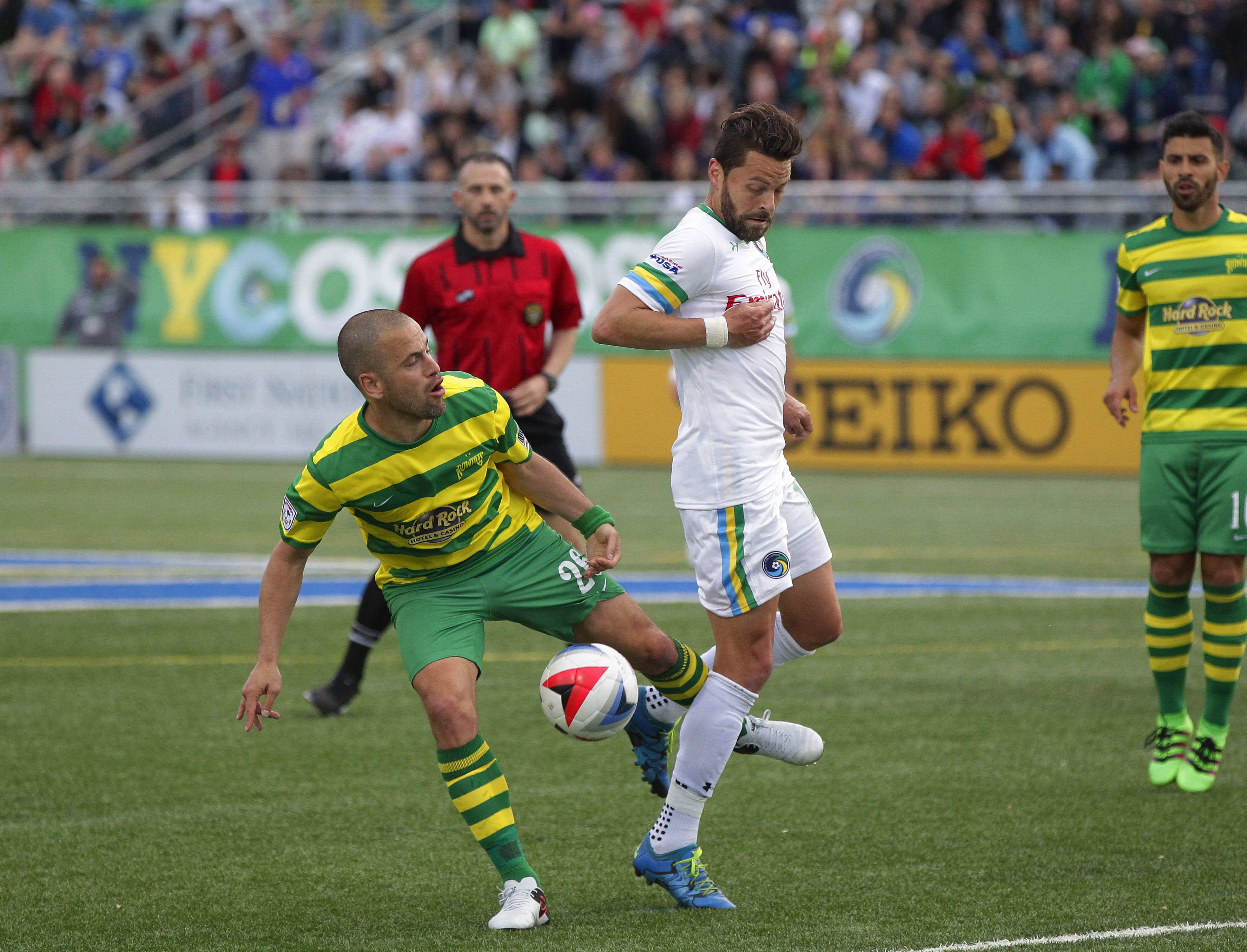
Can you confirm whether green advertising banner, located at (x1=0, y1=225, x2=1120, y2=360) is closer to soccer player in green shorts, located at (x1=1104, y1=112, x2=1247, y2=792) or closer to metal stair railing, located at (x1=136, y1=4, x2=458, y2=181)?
metal stair railing, located at (x1=136, y1=4, x2=458, y2=181)

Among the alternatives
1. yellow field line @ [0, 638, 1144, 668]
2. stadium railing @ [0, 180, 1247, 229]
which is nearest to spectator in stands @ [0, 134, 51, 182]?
stadium railing @ [0, 180, 1247, 229]

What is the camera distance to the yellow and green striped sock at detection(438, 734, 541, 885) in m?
4.67

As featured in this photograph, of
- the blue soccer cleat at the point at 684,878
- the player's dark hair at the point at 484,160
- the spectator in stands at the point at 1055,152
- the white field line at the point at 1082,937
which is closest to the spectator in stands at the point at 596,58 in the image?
the spectator in stands at the point at 1055,152

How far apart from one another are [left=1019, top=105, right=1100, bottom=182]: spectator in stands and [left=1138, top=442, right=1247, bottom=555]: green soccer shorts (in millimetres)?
12761

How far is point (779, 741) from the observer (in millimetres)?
5215

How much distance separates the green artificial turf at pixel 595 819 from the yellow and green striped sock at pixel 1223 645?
0.29m

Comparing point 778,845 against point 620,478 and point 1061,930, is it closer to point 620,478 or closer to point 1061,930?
point 1061,930

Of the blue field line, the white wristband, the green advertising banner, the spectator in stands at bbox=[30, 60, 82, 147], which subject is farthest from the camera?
the spectator in stands at bbox=[30, 60, 82, 147]

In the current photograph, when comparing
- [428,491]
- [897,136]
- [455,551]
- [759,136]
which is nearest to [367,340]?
[428,491]

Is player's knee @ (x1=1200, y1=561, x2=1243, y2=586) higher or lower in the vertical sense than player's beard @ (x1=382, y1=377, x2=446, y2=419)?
lower

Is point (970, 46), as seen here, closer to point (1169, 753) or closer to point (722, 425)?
point (1169, 753)

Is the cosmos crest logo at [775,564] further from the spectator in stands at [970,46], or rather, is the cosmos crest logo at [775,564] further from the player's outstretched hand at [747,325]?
the spectator in stands at [970,46]

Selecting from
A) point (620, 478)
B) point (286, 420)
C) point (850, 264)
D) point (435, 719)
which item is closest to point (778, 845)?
point (435, 719)

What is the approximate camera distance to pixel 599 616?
16.9ft
